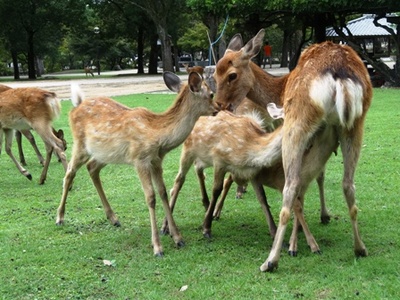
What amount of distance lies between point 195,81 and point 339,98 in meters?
1.36

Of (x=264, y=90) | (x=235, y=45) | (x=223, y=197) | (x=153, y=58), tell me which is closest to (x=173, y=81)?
(x=264, y=90)

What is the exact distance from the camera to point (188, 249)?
5141 mm

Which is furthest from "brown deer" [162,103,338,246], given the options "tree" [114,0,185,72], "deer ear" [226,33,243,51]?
"tree" [114,0,185,72]

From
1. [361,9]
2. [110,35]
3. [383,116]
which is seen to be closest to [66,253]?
[383,116]

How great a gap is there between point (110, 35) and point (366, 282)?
43.1 metres

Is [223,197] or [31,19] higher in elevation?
[31,19]

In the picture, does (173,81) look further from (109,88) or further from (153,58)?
(153,58)

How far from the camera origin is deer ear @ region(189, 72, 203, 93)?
5098 mm

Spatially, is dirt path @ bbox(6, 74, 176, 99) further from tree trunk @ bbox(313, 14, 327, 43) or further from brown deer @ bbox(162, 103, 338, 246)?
brown deer @ bbox(162, 103, 338, 246)

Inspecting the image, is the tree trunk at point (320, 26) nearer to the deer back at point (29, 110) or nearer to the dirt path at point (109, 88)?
the dirt path at point (109, 88)

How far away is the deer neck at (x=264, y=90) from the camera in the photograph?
6.29m

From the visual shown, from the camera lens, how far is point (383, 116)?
12664mm

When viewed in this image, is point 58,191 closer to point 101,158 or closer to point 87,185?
point 87,185

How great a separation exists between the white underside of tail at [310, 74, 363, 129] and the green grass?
112 centimetres
